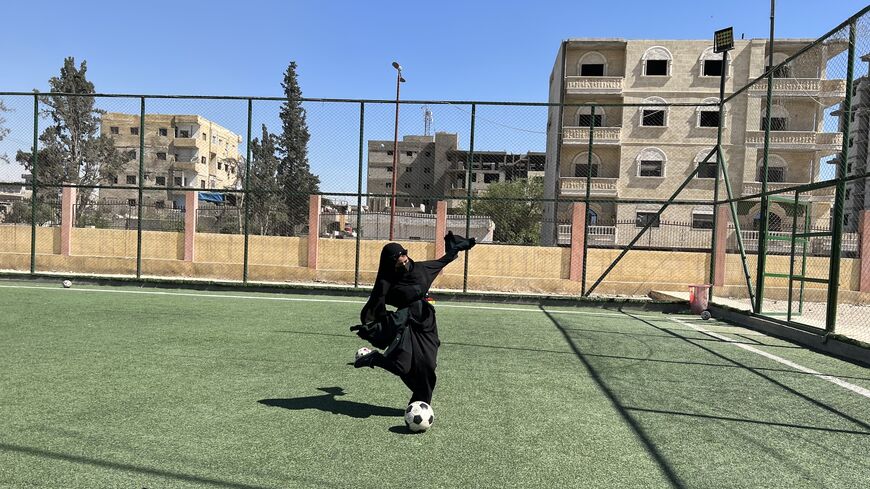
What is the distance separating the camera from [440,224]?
14211 millimetres

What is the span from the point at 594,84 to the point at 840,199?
31153 mm

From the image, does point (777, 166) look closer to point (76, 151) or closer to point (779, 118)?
point (779, 118)

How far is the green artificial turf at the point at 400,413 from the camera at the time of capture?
3.12 metres

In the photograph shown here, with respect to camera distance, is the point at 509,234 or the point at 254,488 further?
the point at 509,234

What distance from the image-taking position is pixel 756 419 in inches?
167

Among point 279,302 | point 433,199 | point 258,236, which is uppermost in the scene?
point 433,199

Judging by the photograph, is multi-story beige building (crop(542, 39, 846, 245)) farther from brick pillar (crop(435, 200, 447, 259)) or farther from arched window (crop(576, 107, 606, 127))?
brick pillar (crop(435, 200, 447, 259))

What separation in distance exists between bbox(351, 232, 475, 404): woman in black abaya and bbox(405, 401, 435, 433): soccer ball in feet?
0.69

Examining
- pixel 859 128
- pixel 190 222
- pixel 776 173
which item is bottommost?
pixel 190 222

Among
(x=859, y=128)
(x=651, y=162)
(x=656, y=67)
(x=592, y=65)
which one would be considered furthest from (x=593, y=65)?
(x=859, y=128)

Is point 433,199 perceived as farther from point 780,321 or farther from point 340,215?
point 780,321

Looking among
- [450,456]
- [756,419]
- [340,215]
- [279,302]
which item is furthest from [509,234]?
[450,456]

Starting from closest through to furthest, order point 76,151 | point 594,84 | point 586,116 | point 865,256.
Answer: point 865,256
point 76,151
point 586,116
point 594,84

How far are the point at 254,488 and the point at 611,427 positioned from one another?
256 centimetres
